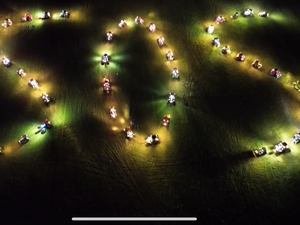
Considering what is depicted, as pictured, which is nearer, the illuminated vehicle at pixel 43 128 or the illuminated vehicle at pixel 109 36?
the illuminated vehicle at pixel 43 128

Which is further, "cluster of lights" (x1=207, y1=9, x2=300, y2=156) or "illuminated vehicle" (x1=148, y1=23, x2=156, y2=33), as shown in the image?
"illuminated vehicle" (x1=148, y1=23, x2=156, y2=33)

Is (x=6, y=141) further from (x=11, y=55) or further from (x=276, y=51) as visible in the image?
(x=276, y=51)

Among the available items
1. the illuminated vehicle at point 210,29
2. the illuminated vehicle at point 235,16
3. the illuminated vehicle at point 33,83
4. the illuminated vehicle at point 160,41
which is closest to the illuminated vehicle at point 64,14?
the illuminated vehicle at point 33,83

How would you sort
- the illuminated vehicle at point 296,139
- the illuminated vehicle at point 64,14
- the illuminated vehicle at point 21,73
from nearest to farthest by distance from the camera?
the illuminated vehicle at point 296,139 < the illuminated vehicle at point 21,73 < the illuminated vehicle at point 64,14

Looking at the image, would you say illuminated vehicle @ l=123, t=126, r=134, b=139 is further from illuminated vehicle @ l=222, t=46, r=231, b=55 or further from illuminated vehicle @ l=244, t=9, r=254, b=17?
illuminated vehicle @ l=244, t=9, r=254, b=17

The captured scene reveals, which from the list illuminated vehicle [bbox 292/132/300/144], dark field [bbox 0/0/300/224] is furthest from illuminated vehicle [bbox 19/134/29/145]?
illuminated vehicle [bbox 292/132/300/144]

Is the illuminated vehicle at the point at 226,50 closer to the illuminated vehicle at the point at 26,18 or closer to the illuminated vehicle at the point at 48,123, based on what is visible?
the illuminated vehicle at the point at 48,123

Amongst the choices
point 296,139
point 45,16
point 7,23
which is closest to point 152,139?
point 296,139

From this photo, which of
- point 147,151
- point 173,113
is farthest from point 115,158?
point 173,113
